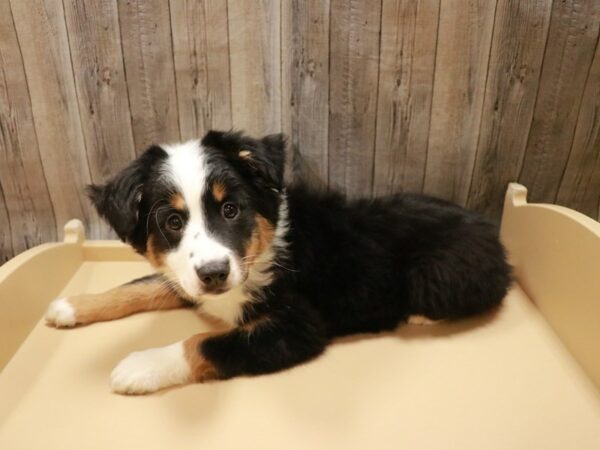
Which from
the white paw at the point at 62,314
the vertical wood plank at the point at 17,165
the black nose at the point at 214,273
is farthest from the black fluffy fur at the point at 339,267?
the vertical wood plank at the point at 17,165

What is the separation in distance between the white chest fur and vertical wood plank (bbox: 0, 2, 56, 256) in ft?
3.30

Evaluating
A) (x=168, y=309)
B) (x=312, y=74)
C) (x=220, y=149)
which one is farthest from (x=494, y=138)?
(x=168, y=309)

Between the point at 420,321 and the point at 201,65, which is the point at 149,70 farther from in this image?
the point at 420,321

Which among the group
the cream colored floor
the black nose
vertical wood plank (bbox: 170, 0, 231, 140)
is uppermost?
vertical wood plank (bbox: 170, 0, 231, 140)

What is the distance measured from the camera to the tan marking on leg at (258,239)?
1.56 metres

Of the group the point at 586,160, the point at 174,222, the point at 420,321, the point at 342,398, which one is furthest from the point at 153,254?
the point at 586,160

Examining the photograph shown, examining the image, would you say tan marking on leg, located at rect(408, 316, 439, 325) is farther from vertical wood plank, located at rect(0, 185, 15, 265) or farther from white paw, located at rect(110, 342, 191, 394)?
A: vertical wood plank, located at rect(0, 185, 15, 265)

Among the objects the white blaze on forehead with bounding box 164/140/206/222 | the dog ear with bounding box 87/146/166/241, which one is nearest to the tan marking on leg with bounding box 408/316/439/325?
the white blaze on forehead with bounding box 164/140/206/222

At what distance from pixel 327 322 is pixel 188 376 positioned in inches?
19.7

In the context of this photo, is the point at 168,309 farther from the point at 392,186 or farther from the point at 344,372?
the point at 392,186

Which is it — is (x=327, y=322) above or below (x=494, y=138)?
below

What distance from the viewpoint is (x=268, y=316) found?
1.68 metres

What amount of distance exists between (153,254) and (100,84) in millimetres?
866

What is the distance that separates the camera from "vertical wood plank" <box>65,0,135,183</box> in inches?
75.0
